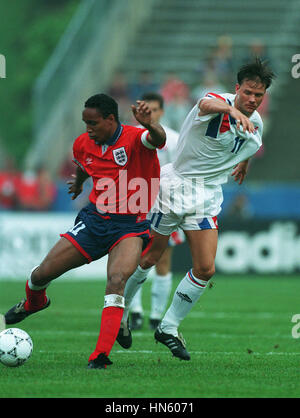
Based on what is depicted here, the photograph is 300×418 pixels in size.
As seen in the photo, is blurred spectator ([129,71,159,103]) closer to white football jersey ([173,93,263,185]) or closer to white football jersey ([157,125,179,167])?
white football jersey ([157,125,179,167])

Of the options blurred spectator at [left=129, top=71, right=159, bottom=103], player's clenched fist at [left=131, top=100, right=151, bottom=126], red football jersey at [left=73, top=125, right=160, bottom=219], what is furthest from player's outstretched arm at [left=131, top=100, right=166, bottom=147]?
blurred spectator at [left=129, top=71, right=159, bottom=103]

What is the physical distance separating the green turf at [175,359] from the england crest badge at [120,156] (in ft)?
5.32

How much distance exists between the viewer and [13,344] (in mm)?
7242

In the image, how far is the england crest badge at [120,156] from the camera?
299 inches

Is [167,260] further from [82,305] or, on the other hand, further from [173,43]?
[173,43]

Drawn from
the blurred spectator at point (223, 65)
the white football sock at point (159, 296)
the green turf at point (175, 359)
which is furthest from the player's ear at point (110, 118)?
the blurred spectator at point (223, 65)

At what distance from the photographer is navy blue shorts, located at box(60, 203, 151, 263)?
7.58 m

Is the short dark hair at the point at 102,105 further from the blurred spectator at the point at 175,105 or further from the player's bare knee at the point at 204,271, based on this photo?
A: the blurred spectator at the point at 175,105

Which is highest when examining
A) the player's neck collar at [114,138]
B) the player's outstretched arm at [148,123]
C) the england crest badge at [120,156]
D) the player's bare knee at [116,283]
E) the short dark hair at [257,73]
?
the short dark hair at [257,73]

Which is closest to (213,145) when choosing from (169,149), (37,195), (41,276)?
→ (41,276)

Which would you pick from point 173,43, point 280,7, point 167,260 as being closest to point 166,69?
point 173,43

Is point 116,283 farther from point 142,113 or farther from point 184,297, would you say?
point 142,113

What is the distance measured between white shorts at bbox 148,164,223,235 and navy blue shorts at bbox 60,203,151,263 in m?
0.56
